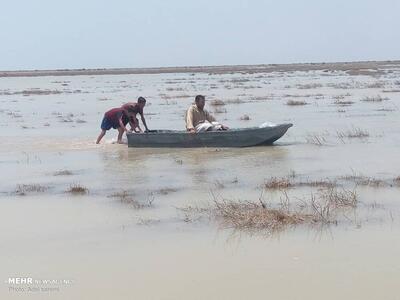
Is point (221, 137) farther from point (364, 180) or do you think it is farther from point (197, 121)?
point (364, 180)

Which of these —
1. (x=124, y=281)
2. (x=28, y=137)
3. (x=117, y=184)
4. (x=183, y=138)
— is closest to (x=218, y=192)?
(x=117, y=184)

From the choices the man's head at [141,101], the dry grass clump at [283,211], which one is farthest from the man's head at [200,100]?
the dry grass clump at [283,211]

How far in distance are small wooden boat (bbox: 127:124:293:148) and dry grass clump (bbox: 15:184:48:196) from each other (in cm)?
421

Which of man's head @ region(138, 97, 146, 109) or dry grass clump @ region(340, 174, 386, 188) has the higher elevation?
man's head @ region(138, 97, 146, 109)

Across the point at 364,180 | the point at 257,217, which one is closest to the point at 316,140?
the point at 364,180

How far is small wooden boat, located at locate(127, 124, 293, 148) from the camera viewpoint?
43.9 ft

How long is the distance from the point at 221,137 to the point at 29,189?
4.75 meters

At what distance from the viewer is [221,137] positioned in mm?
13445

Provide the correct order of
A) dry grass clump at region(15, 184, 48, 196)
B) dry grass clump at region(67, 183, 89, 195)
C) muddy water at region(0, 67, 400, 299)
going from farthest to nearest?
dry grass clump at region(15, 184, 48, 196) < dry grass clump at region(67, 183, 89, 195) < muddy water at region(0, 67, 400, 299)

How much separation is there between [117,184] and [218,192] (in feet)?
6.08

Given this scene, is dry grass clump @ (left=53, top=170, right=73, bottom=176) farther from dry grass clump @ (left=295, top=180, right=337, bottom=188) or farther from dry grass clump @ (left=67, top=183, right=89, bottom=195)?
dry grass clump @ (left=295, top=180, right=337, bottom=188)

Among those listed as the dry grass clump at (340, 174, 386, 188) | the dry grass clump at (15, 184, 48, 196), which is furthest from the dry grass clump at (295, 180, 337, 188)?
the dry grass clump at (15, 184, 48, 196)

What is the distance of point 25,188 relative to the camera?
986cm

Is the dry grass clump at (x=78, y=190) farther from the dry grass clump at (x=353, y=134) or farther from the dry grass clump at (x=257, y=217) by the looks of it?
the dry grass clump at (x=353, y=134)
